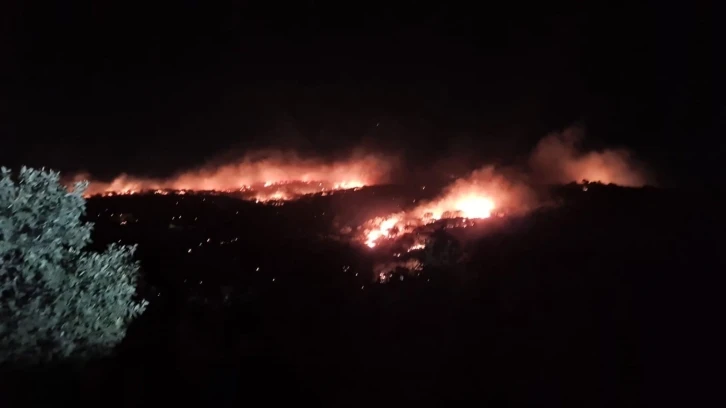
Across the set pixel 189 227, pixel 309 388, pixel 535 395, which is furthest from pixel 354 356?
pixel 189 227

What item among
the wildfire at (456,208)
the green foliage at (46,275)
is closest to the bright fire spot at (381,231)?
the wildfire at (456,208)

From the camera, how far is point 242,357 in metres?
17.6

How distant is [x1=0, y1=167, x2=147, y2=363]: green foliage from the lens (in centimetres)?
1273

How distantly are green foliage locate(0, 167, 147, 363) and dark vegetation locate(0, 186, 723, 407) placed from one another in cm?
93

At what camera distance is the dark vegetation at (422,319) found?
15.7 metres

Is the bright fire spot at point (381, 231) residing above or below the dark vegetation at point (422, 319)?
above

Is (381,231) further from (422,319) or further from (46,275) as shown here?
(46,275)

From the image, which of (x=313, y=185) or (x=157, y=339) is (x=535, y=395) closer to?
(x=157, y=339)

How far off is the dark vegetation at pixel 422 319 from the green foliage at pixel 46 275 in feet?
3.07

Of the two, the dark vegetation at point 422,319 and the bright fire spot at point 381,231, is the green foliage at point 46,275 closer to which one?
the dark vegetation at point 422,319

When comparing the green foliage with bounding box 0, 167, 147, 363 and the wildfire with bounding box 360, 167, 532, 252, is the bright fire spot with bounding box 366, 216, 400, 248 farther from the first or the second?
the green foliage with bounding box 0, 167, 147, 363

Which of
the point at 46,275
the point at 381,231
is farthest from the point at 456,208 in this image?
the point at 46,275

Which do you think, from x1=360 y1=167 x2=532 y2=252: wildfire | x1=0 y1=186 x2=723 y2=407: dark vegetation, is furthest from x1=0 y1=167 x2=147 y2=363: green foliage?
x1=360 y1=167 x2=532 y2=252: wildfire

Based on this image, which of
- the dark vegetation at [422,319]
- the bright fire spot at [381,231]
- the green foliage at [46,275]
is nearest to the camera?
the green foliage at [46,275]
